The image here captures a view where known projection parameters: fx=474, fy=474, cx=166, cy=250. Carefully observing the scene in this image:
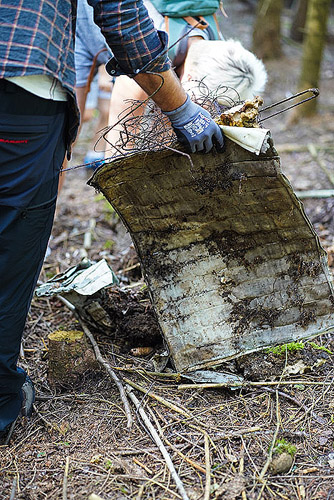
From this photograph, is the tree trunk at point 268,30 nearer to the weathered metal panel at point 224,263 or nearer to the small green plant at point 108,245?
the small green plant at point 108,245

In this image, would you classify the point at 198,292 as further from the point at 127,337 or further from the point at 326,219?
the point at 326,219

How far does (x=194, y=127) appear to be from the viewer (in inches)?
80.0

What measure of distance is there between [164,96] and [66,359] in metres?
1.40

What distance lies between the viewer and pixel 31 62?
162 cm

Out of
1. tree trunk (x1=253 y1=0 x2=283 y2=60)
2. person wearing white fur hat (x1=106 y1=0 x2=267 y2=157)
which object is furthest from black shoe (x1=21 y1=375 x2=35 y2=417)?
tree trunk (x1=253 y1=0 x2=283 y2=60)

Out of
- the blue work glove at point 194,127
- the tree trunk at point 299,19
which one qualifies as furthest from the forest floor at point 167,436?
the tree trunk at point 299,19

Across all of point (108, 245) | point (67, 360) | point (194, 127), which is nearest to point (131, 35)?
Result: point (194, 127)

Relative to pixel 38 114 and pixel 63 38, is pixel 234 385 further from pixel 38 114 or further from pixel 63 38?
pixel 63 38

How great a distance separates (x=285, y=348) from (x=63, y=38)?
1812 millimetres

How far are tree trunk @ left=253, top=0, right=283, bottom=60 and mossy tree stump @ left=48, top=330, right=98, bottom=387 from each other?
422 inches

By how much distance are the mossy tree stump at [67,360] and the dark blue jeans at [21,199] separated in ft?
1.22

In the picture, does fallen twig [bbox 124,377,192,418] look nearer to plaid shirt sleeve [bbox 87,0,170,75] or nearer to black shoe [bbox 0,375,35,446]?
black shoe [bbox 0,375,35,446]

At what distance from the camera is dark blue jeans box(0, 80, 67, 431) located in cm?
174

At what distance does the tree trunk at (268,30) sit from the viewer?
37.4ft
